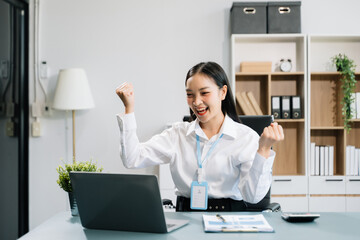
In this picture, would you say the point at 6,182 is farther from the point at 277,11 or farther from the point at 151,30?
the point at 277,11

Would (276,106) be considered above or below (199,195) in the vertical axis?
above

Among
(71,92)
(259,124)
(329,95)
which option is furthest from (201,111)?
(329,95)

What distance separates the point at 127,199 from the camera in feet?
4.89

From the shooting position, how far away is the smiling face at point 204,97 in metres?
2.04

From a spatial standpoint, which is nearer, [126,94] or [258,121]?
[126,94]

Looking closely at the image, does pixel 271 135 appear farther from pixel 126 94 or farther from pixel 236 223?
pixel 126 94

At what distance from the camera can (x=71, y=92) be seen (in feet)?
12.7

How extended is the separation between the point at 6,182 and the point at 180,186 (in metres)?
2.21

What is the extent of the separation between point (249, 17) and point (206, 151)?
213cm

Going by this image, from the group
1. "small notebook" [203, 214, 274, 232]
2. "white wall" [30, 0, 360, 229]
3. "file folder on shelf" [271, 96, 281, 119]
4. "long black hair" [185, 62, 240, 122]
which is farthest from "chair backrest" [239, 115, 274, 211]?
"white wall" [30, 0, 360, 229]

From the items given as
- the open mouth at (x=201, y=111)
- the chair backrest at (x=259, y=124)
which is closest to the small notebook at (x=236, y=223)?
the open mouth at (x=201, y=111)

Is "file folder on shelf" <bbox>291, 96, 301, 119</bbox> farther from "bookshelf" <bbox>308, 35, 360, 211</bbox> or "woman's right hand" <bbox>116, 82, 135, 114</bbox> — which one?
"woman's right hand" <bbox>116, 82, 135, 114</bbox>

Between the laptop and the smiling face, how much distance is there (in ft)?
2.04

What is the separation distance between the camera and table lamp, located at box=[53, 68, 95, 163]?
12.7 ft
